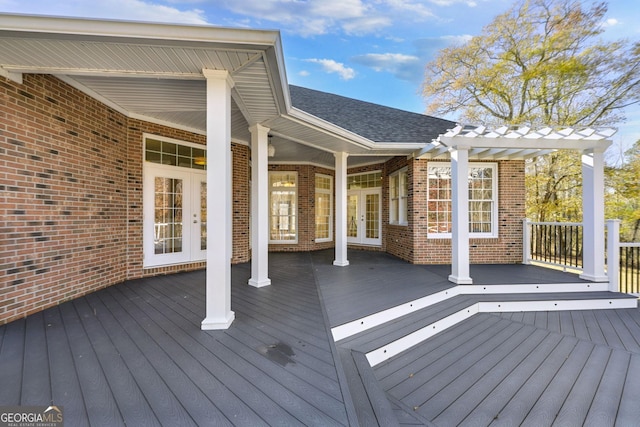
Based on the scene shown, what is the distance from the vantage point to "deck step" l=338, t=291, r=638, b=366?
101 inches

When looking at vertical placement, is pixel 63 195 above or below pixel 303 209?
above

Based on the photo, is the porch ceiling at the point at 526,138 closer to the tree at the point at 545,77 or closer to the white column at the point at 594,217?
the white column at the point at 594,217

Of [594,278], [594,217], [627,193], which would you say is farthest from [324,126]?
[627,193]

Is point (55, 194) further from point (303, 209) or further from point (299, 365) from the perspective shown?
point (303, 209)

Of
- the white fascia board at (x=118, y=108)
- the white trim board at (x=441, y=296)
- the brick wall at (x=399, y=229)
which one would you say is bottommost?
the white trim board at (x=441, y=296)

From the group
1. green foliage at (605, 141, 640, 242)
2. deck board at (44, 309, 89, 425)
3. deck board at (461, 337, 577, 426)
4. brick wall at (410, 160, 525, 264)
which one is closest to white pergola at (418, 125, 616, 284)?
brick wall at (410, 160, 525, 264)

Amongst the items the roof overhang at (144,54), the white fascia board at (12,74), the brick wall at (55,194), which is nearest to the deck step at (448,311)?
the roof overhang at (144,54)

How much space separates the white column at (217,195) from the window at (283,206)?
539cm

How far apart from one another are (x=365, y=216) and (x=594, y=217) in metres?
5.19

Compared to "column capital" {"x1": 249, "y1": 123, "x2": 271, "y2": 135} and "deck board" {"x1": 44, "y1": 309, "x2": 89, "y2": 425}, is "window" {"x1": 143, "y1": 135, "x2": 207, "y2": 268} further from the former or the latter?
"deck board" {"x1": 44, "y1": 309, "x2": 89, "y2": 425}

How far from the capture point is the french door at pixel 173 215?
4461 millimetres

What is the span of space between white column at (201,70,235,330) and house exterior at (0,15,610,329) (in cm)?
1

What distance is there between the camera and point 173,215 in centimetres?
473

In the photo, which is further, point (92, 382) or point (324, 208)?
point (324, 208)
